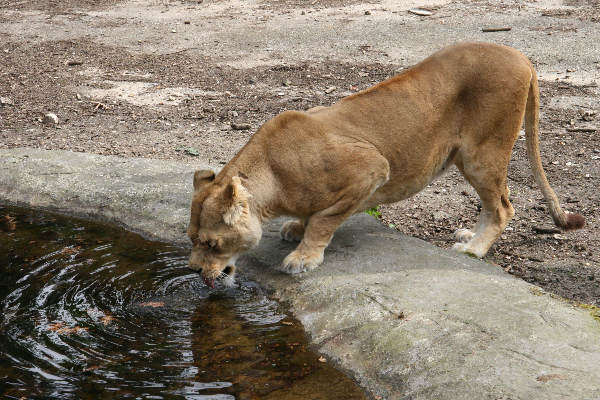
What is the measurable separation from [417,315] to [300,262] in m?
1.30

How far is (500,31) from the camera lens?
13.8 m

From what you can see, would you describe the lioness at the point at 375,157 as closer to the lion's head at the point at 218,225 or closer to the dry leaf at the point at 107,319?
the lion's head at the point at 218,225

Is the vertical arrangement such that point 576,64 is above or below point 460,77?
below

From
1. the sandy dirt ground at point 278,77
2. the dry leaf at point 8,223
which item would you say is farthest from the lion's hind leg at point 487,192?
the dry leaf at point 8,223

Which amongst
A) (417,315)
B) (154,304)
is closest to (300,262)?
(154,304)

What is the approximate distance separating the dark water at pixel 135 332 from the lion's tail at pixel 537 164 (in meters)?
2.61

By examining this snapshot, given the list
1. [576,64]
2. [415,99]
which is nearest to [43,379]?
[415,99]

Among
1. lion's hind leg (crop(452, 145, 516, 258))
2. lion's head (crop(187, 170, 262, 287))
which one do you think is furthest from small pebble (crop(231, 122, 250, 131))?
lion's head (crop(187, 170, 262, 287))

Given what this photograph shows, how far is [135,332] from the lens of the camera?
5.32m

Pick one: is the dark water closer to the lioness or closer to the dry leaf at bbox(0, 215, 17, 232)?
the dry leaf at bbox(0, 215, 17, 232)

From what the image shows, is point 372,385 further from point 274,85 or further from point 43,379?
point 274,85

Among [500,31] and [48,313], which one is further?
[500,31]

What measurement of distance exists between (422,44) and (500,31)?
1.51 metres

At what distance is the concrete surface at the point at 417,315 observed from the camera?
13.5 feet
